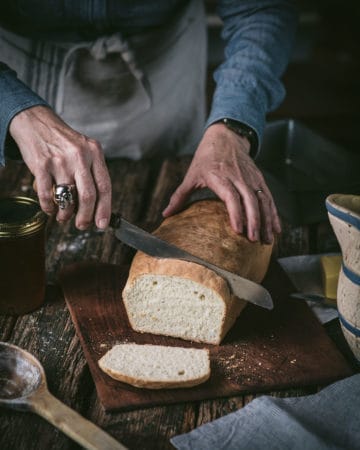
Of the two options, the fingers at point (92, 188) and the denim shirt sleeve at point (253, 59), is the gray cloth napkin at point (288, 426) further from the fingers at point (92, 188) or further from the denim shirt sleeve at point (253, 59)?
the denim shirt sleeve at point (253, 59)

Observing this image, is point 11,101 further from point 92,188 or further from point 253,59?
point 253,59

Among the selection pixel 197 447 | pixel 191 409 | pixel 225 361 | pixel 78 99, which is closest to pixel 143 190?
pixel 78 99

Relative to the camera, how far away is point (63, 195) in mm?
1760

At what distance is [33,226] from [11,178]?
883mm

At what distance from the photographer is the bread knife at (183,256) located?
1833mm

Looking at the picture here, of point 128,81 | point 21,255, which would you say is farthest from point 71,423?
point 128,81

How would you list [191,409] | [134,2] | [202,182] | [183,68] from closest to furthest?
[191,409]
[202,182]
[134,2]
[183,68]

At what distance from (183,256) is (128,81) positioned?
3.73 feet

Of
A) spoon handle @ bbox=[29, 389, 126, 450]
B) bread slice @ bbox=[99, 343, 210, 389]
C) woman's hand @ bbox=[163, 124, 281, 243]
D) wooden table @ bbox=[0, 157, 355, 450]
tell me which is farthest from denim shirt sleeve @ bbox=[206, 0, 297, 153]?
spoon handle @ bbox=[29, 389, 126, 450]

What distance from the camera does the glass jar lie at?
176 centimetres

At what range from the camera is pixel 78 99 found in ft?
8.90

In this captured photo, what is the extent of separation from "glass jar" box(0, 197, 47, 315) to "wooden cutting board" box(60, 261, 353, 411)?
0.14 metres

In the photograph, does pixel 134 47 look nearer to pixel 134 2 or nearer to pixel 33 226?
pixel 134 2

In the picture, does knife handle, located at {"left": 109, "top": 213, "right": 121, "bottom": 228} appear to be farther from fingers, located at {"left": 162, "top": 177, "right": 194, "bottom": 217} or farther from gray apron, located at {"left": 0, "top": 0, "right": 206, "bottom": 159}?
gray apron, located at {"left": 0, "top": 0, "right": 206, "bottom": 159}
